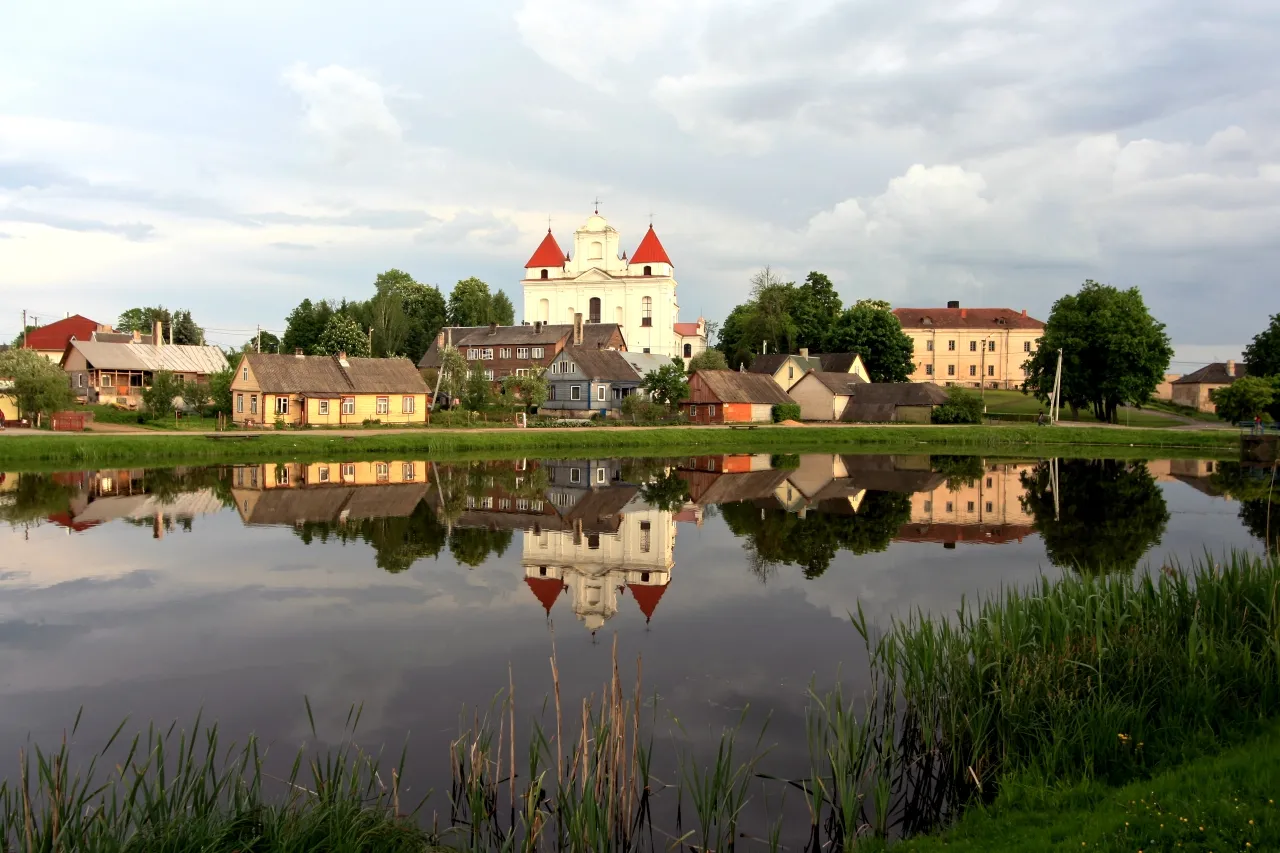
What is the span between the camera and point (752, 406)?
225 ft

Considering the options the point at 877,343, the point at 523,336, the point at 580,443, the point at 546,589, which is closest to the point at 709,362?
the point at 877,343

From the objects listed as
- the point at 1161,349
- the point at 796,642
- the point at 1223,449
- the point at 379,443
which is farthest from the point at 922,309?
the point at 796,642

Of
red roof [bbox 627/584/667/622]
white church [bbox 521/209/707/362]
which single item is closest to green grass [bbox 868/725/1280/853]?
red roof [bbox 627/584/667/622]

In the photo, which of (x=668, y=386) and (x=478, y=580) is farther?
(x=668, y=386)

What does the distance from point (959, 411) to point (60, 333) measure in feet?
286

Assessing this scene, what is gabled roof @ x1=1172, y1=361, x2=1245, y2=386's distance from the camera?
270 ft

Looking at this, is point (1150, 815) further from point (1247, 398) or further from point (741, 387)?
point (1247, 398)

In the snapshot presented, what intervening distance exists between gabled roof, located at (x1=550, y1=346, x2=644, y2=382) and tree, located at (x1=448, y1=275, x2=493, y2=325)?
97.8 ft

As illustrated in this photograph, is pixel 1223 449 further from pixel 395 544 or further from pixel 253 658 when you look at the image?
pixel 253 658

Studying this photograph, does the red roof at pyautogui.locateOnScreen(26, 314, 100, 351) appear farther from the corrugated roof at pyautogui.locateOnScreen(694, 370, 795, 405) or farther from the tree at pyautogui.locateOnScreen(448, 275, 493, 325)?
the corrugated roof at pyautogui.locateOnScreen(694, 370, 795, 405)

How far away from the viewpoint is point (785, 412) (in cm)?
7019

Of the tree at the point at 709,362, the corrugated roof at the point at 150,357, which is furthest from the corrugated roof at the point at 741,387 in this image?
the corrugated roof at the point at 150,357

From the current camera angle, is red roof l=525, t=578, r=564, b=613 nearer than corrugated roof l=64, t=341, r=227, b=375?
Yes

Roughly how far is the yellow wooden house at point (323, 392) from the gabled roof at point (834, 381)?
107 feet
